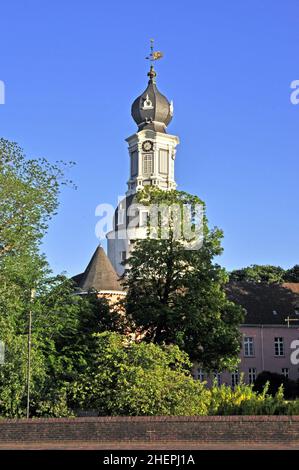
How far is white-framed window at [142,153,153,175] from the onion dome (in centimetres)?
313

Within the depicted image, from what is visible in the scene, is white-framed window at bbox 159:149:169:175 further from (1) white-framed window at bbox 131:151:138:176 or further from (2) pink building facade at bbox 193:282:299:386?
(2) pink building facade at bbox 193:282:299:386

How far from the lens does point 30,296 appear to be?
34.7 metres

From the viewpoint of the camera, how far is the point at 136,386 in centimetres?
2705

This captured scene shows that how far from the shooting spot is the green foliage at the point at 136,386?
26781 millimetres

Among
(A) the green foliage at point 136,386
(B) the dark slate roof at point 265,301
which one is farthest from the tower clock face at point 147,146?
(A) the green foliage at point 136,386

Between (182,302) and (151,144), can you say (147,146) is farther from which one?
(182,302)

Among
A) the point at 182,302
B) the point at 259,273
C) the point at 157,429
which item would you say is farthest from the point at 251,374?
the point at 157,429

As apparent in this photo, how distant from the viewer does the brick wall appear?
22.4 metres

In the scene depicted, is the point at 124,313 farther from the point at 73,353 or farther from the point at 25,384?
the point at 25,384

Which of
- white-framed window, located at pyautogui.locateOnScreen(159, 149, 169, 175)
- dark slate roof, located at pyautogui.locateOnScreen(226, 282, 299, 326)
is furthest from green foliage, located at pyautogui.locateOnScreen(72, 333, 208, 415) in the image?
white-framed window, located at pyautogui.locateOnScreen(159, 149, 169, 175)

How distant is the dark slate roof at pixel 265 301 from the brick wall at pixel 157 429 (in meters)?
41.1

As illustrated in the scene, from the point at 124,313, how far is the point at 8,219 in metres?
11.2

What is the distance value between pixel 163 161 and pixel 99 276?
30.7m

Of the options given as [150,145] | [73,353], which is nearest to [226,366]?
[73,353]
